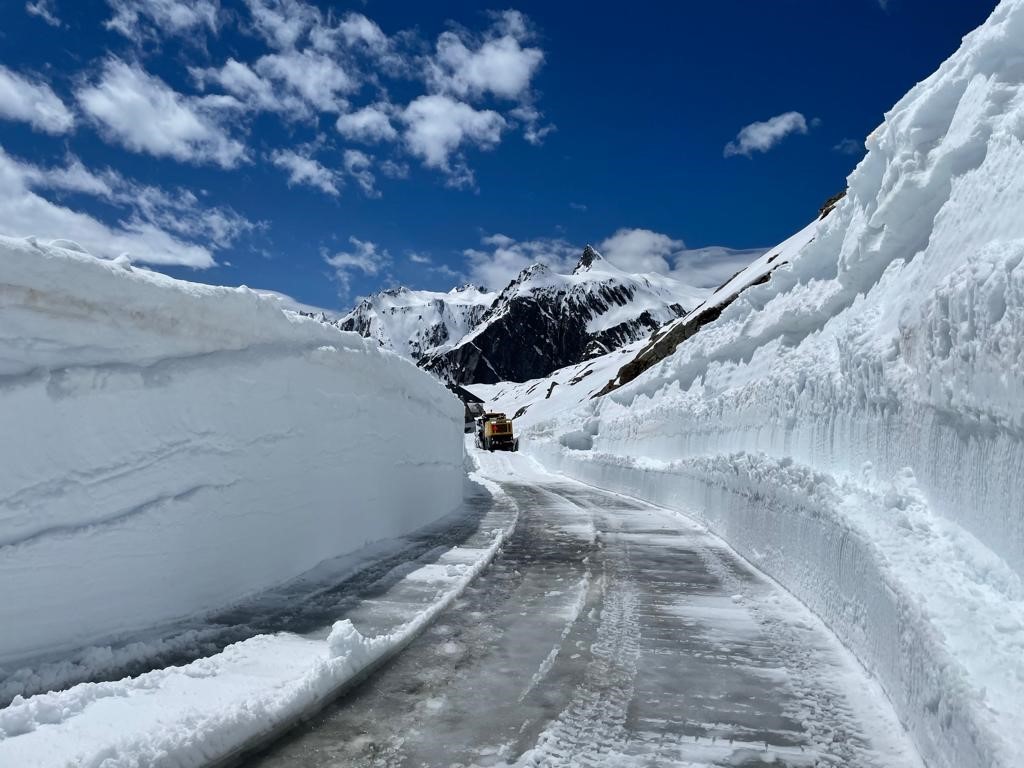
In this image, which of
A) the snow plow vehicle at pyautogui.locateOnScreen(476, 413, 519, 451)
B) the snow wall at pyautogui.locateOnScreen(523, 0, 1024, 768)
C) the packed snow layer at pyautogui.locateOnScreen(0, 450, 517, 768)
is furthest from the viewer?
the snow plow vehicle at pyautogui.locateOnScreen(476, 413, 519, 451)

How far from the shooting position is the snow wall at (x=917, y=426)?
13.2 feet

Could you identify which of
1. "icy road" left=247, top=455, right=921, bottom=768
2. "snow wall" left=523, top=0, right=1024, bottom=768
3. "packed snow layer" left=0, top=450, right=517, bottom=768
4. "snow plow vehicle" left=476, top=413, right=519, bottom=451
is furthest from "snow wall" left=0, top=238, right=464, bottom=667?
"snow plow vehicle" left=476, top=413, right=519, bottom=451

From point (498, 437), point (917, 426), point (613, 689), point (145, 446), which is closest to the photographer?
point (613, 689)

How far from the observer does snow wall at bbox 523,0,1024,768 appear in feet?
13.2

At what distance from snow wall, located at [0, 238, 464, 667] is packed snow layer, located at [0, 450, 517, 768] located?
35.3 inches

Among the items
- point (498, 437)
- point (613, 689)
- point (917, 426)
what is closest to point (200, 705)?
point (613, 689)

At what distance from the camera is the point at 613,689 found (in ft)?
15.6

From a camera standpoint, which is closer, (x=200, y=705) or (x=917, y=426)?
(x=200, y=705)

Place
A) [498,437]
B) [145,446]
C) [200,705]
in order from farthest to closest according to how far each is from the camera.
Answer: [498,437]
[145,446]
[200,705]

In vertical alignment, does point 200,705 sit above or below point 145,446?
below

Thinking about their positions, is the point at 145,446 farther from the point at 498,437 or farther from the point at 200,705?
the point at 498,437

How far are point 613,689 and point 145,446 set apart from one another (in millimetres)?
3744

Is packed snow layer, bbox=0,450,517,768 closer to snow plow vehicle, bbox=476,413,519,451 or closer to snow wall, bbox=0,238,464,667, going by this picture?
snow wall, bbox=0,238,464,667

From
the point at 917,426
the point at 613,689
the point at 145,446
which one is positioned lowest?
the point at 613,689
